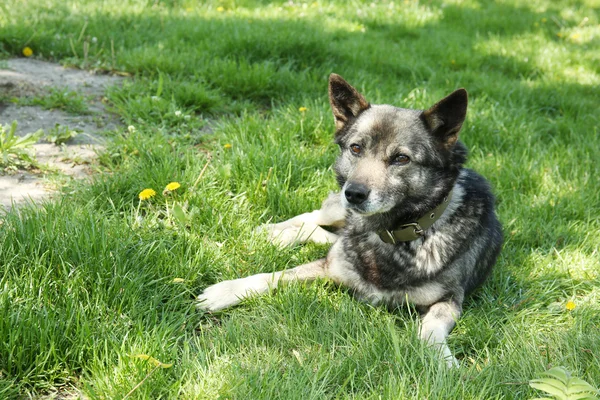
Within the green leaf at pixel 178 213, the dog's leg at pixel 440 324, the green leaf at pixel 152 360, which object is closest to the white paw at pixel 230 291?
the green leaf at pixel 178 213

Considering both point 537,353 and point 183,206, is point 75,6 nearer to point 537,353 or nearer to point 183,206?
point 183,206

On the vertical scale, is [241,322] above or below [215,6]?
below

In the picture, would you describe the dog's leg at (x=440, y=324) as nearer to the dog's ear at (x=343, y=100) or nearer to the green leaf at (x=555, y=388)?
the green leaf at (x=555, y=388)

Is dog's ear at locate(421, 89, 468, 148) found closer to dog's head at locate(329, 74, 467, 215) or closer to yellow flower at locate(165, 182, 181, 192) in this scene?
dog's head at locate(329, 74, 467, 215)

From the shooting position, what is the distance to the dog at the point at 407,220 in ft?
9.55

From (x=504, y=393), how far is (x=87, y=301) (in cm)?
197

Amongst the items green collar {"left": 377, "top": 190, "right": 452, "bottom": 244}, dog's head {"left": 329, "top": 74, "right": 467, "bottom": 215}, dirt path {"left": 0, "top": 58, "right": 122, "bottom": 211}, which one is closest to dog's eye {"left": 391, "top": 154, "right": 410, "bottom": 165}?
dog's head {"left": 329, "top": 74, "right": 467, "bottom": 215}

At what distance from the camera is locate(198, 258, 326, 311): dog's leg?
295 cm

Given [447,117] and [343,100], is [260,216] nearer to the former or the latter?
[343,100]

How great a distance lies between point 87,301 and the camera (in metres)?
2.62

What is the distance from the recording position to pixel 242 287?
3018mm

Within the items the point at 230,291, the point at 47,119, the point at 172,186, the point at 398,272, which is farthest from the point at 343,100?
the point at 47,119

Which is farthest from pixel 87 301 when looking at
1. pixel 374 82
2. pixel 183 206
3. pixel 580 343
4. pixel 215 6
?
pixel 215 6

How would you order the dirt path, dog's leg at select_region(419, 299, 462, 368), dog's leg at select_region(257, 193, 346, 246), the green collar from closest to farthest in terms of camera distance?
dog's leg at select_region(419, 299, 462, 368), the green collar, dog's leg at select_region(257, 193, 346, 246), the dirt path
